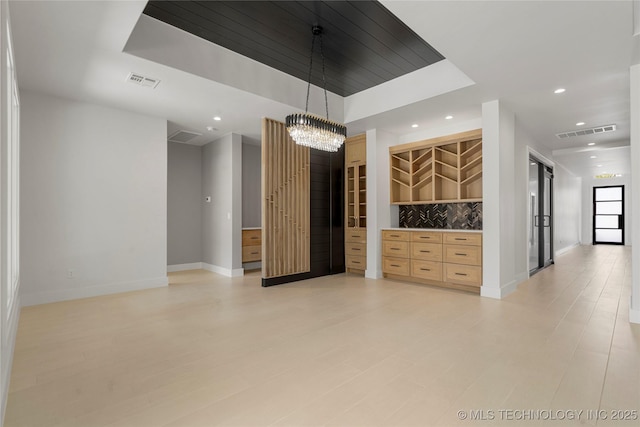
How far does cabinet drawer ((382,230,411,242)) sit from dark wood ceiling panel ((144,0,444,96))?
2625 mm

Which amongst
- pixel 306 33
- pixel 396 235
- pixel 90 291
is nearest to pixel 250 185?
pixel 396 235

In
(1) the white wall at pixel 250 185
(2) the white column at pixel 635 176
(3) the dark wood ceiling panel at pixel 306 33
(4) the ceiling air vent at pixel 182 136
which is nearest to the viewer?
(3) the dark wood ceiling panel at pixel 306 33

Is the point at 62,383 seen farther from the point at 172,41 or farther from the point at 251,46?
the point at 251,46

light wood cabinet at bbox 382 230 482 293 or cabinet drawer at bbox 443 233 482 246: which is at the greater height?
cabinet drawer at bbox 443 233 482 246

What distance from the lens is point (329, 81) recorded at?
5047 millimetres

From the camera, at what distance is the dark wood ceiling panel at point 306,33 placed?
10.7 feet

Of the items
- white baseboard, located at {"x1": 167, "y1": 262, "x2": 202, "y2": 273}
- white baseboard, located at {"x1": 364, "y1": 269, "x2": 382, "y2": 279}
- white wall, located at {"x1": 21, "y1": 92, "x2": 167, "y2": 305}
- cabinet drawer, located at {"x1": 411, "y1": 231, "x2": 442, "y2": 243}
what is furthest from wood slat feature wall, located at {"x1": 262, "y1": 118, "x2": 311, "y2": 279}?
white baseboard, located at {"x1": 167, "y1": 262, "x2": 202, "y2": 273}

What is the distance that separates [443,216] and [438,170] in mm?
862

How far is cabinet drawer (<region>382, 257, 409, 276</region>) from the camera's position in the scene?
5746 mm

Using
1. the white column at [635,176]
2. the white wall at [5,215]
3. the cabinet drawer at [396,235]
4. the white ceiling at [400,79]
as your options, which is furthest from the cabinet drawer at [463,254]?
the white wall at [5,215]

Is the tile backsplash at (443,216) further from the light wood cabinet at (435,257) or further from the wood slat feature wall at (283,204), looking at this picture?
the wood slat feature wall at (283,204)

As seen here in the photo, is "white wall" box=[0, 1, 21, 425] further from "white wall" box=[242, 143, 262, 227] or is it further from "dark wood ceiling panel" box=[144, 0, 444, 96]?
"white wall" box=[242, 143, 262, 227]

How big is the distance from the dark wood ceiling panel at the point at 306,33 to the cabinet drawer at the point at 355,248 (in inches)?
124

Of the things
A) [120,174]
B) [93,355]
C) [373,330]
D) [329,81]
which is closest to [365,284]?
[373,330]
